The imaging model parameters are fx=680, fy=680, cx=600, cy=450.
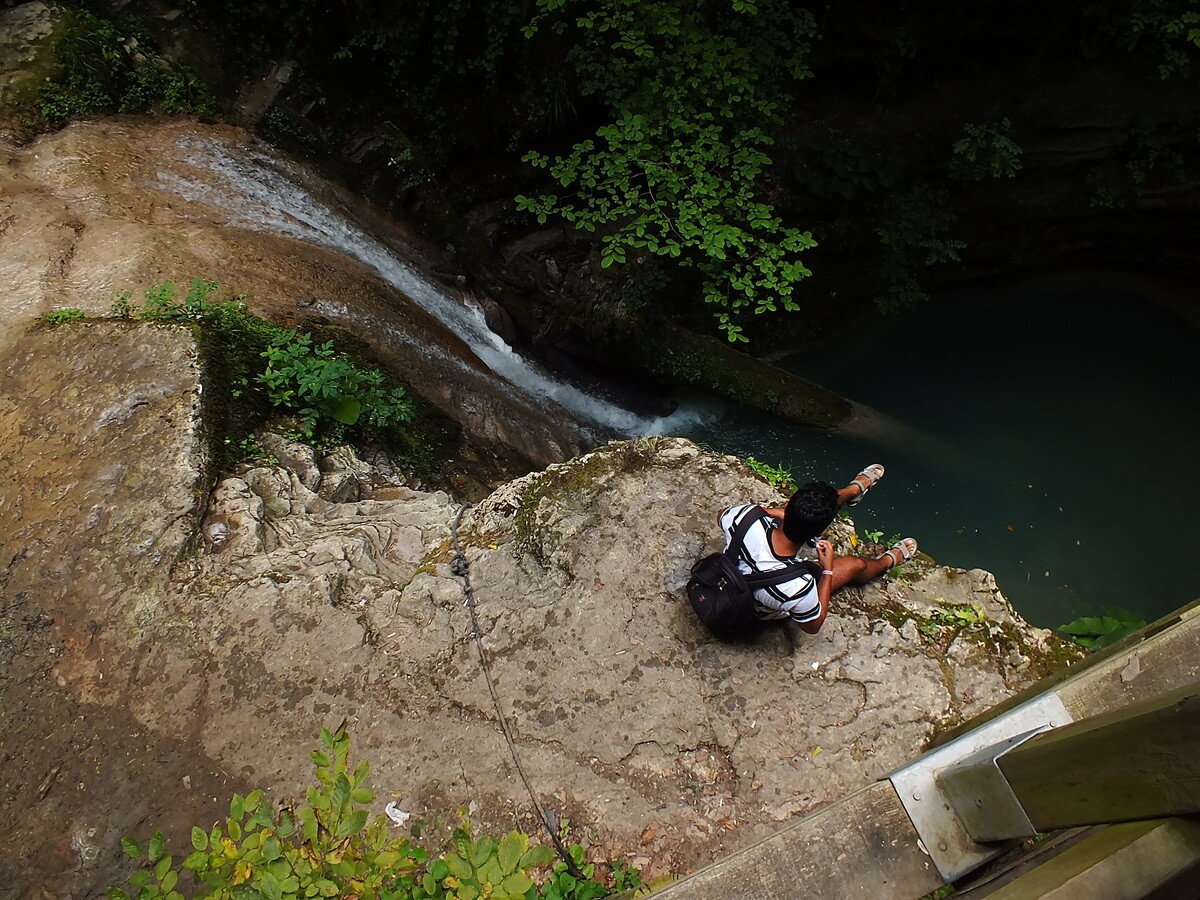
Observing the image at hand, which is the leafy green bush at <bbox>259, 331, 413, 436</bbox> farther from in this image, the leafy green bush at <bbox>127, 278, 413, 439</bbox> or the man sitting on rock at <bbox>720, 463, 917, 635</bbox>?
the man sitting on rock at <bbox>720, 463, 917, 635</bbox>

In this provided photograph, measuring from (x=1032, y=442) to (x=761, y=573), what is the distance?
21.1ft

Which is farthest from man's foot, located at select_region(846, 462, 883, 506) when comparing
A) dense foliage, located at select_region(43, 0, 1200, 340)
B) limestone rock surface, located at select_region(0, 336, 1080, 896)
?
dense foliage, located at select_region(43, 0, 1200, 340)

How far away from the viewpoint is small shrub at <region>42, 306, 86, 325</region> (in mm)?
4328

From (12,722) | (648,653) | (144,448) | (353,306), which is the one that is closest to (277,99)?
(353,306)

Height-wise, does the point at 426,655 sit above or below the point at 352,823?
below

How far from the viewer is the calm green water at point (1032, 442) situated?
6.75 meters

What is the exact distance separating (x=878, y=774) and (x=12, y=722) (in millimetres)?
3803

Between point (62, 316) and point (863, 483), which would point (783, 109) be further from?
point (62, 316)

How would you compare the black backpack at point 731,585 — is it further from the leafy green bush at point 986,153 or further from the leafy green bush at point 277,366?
the leafy green bush at point 986,153

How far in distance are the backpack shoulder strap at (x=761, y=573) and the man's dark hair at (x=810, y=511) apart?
0.12m

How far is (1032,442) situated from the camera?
7781 mm

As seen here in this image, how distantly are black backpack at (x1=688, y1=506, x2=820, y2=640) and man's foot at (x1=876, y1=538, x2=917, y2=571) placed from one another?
0.67m

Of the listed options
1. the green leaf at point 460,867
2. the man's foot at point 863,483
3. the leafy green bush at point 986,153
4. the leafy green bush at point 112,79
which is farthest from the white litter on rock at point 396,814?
the leafy green bush at point 986,153

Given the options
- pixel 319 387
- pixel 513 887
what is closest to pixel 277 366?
pixel 319 387
